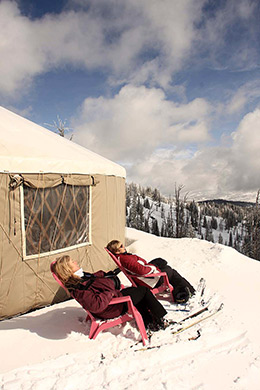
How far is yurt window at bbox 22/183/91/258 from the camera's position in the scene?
2.91m

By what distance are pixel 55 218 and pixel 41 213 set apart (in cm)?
22

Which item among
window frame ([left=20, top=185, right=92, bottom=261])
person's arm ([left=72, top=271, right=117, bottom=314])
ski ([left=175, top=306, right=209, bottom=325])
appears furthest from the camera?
window frame ([left=20, top=185, right=92, bottom=261])

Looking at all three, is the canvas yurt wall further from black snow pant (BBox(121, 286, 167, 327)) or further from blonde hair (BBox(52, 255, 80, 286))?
black snow pant (BBox(121, 286, 167, 327))

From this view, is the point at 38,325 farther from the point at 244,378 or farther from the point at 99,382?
the point at 244,378

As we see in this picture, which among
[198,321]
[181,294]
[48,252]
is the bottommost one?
[198,321]

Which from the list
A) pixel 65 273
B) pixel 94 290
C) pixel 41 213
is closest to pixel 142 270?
pixel 94 290

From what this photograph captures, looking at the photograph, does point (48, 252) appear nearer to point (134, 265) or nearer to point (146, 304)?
point (134, 265)

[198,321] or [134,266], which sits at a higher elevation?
[134,266]

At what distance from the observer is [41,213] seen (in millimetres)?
3006

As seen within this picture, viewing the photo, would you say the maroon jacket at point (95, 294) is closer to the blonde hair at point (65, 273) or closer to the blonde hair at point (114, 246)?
the blonde hair at point (65, 273)

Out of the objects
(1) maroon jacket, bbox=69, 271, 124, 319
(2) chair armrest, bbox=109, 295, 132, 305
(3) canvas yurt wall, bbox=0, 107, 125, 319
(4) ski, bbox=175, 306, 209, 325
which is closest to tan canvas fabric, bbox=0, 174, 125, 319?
(3) canvas yurt wall, bbox=0, 107, 125, 319

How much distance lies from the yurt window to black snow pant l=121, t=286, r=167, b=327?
52.5 inches

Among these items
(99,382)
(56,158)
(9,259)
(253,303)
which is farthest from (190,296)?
(56,158)

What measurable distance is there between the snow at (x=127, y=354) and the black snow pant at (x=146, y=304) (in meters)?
0.15
